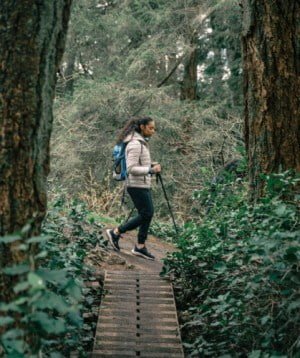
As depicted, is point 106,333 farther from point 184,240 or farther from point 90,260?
point 90,260

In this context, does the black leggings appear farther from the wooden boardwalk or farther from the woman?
the wooden boardwalk

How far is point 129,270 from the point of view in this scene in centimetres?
738

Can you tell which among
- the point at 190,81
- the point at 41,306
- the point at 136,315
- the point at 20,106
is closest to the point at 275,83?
the point at 136,315

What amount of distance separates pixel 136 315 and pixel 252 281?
1.62 m

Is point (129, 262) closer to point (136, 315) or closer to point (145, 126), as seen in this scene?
point (145, 126)

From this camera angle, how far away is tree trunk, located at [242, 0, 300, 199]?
6.07 m

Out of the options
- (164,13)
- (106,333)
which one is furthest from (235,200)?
(164,13)

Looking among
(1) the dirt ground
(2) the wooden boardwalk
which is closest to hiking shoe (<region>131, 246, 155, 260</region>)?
(1) the dirt ground

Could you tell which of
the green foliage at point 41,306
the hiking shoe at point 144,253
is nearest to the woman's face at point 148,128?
the hiking shoe at point 144,253

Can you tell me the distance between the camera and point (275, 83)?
20.1 ft

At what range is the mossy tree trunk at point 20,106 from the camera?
3.40m

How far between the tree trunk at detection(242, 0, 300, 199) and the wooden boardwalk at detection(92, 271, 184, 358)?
1.50m

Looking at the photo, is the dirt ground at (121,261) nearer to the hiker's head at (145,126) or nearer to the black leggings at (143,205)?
the black leggings at (143,205)

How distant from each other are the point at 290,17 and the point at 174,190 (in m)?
9.88
